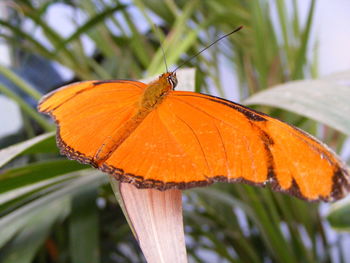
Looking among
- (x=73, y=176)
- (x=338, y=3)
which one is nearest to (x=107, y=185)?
(x=73, y=176)

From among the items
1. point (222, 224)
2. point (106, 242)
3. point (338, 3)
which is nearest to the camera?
point (106, 242)

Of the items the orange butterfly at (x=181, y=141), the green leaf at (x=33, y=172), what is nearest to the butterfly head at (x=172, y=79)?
the orange butterfly at (x=181, y=141)

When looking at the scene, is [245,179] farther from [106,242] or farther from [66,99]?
[106,242]

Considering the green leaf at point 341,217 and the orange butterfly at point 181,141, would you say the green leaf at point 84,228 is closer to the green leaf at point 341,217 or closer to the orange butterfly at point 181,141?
the orange butterfly at point 181,141

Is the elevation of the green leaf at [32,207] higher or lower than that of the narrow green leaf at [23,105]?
lower

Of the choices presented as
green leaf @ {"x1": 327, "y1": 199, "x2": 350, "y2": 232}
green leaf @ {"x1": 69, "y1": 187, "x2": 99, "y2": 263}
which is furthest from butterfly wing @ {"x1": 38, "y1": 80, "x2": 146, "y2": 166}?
green leaf @ {"x1": 327, "y1": 199, "x2": 350, "y2": 232}

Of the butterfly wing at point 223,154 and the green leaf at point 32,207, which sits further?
the green leaf at point 32,207

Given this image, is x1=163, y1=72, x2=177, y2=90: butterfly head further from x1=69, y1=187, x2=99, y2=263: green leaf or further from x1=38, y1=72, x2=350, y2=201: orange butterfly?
x1=69, y1=187, x2=99, y2=263: green leaf
